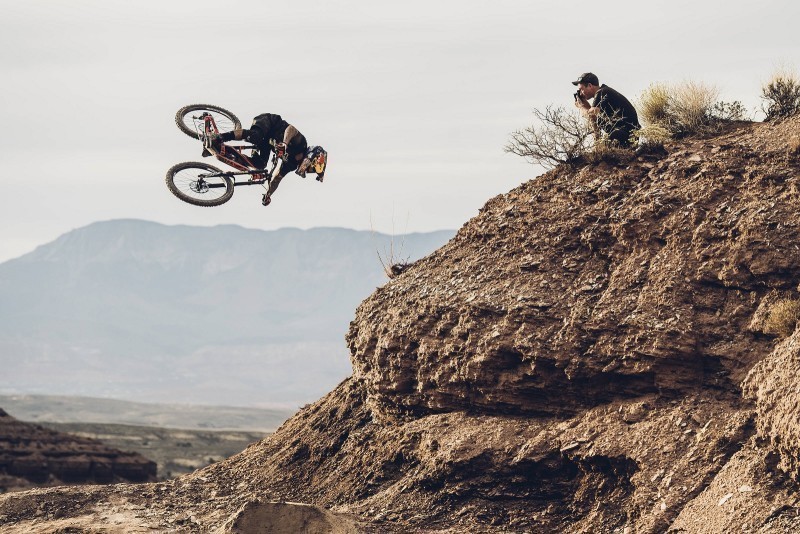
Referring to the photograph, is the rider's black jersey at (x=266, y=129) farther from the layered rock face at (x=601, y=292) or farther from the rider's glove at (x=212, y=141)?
the layered rock face at (x=601, y=292)

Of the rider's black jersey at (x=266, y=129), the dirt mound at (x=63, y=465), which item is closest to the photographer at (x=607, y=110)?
the rider's black jersey at (x=266, y=129)

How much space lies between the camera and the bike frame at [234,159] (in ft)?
58.7

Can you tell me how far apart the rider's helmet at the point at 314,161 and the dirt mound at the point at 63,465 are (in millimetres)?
26666

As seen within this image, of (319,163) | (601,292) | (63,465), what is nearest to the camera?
(601,292)

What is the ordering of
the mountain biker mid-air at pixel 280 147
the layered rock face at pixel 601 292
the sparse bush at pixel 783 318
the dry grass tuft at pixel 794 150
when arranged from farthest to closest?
the mountain biker mid-air at pixel 280 147 → the dry grass tuft at pixel 794 150 → the layered rock face at pixel 601 292 → the sparse bush at pixel 783 318

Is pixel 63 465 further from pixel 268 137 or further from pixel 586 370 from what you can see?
pixel 586 370

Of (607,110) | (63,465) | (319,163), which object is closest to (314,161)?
(319,163)

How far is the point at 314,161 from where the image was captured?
1772 cm

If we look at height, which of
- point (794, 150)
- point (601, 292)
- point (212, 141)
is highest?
point (212, 141)

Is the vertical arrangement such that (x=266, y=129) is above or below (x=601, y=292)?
above

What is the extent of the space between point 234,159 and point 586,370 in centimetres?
696

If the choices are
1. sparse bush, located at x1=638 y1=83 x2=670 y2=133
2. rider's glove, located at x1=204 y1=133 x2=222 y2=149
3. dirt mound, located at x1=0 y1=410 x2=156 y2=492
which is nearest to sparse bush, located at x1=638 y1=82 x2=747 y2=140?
sparse bush, located at x1=638 y1=83 x2=670 y2=133

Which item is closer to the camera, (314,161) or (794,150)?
(794,150)

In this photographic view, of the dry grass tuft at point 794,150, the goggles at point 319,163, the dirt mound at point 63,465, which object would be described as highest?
the goggles at point 319,163
